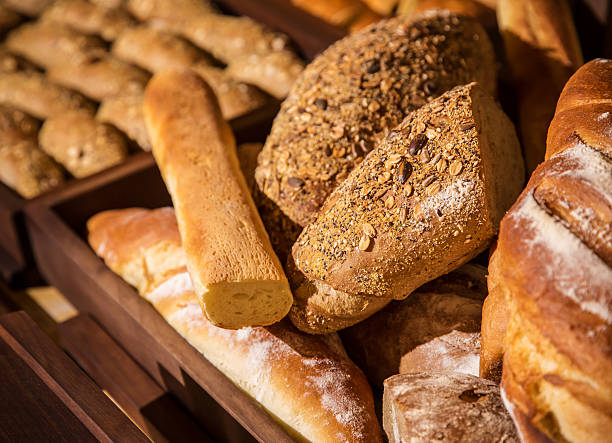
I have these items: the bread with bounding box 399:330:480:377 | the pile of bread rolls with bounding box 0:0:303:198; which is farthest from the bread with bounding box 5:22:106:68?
the bread with bounding box 399:330:480:377

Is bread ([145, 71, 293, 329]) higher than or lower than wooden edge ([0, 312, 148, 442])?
higher

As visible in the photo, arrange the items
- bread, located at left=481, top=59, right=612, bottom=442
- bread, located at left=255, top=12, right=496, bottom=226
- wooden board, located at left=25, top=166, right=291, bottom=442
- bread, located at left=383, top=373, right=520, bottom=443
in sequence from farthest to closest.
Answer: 1. bread, located at left=255, top=12, right=496, bottom=226
2. wooden board, located at left=25, top=166, right=291, bottom=442
3. bread, located at left=383, top=373, right=520, bottom=443
4. bread, located at left=481, top=59, right=612, bottom=442

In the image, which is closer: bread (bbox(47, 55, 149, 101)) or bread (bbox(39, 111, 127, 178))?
bread (bbox(39, 111, 127, 178))

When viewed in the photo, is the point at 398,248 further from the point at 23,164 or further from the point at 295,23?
the point at 295,23

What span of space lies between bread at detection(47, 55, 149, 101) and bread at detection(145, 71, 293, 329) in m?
0.70

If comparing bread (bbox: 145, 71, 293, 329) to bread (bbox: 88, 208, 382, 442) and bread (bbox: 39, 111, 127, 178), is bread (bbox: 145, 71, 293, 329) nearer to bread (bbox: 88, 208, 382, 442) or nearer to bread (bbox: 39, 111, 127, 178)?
bread (bbox: 88, 208, 382, 442)

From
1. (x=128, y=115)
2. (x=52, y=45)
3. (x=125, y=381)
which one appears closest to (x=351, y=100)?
(x=125, y=381)

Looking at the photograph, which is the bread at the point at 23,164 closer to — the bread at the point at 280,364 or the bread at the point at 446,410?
the bread at the point at 280,364

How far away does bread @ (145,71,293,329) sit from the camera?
1009mm

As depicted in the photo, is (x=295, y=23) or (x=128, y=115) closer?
(x=128, y=115)

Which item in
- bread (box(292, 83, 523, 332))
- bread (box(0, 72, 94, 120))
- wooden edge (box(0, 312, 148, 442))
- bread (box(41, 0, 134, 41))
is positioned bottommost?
bread (box(0, 72, 94, 120))

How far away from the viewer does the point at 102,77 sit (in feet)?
7.10

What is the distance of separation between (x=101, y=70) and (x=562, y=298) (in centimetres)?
189

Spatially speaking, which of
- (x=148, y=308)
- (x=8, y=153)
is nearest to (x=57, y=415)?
(x=148, y=308)
